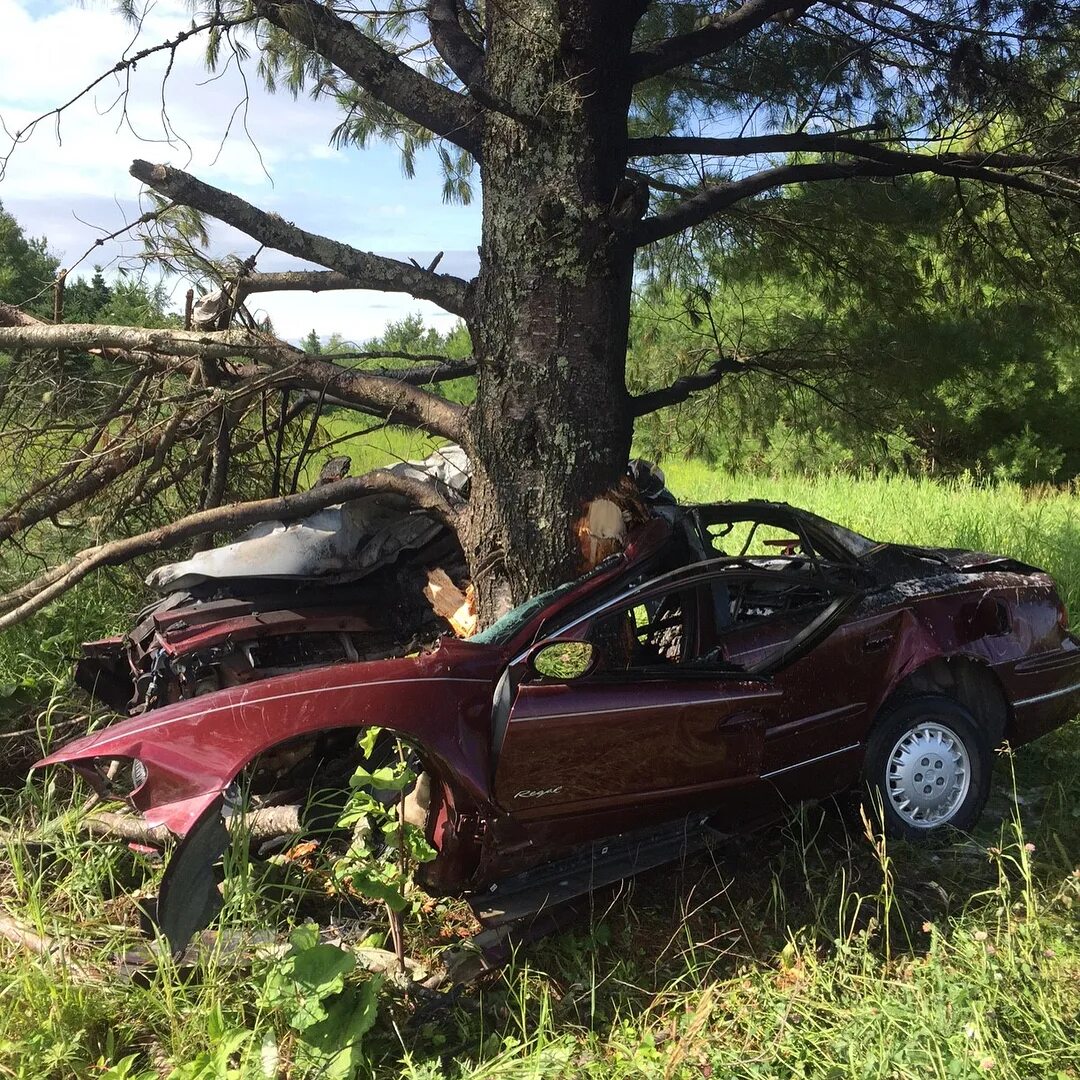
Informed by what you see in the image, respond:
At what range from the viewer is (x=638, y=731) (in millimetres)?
3170

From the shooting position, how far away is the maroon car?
283cm

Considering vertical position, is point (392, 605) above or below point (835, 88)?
below

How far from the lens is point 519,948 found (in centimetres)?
311

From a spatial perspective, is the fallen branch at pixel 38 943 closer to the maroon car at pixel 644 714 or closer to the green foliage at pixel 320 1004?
the maroon car at pixel 644 714

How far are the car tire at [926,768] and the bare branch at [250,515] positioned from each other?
2.24 m

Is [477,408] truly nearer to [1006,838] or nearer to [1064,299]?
[1006,838]

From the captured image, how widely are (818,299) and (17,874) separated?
18.3 ft

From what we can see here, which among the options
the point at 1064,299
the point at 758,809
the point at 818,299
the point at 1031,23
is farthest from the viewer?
the point at 818,299

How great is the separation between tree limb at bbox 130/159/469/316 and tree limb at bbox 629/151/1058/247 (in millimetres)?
981

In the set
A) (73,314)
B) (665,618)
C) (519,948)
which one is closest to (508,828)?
(519,948)

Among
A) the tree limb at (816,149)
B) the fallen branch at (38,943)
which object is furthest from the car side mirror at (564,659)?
the tree limb at (816,149)

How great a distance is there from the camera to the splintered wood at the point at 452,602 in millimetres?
4379

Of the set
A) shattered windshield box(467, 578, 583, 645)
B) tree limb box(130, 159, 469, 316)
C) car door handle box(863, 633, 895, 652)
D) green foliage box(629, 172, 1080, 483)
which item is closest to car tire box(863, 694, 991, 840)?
car door handle box(863, 633, 895, 652)

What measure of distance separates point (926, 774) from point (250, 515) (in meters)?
3.38
